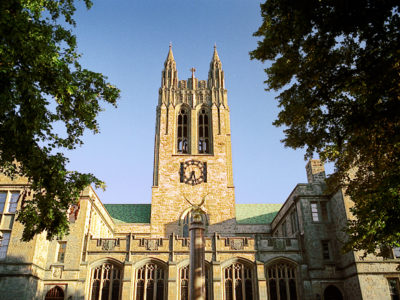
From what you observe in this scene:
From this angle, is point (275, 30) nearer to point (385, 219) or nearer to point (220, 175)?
point (385, 219)

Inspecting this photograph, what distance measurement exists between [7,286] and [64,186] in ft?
42.1

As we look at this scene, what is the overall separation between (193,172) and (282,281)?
51.6 ft

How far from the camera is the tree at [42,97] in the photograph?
10594 millimetres

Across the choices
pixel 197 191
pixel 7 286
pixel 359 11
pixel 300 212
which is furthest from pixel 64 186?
pixel 197 191

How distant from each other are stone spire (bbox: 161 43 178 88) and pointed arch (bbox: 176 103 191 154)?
11.7 feet

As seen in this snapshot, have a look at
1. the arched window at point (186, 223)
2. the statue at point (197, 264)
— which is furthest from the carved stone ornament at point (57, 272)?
the arched window at point (186, 223)

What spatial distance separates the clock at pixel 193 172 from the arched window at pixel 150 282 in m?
12.8

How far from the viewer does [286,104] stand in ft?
42.4

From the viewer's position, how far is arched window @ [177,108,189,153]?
41.0m

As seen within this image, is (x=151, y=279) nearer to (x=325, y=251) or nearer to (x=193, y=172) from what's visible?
(x=325, y=251)

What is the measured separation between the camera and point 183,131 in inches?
1640

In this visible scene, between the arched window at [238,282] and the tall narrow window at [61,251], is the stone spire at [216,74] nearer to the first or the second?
the arched window at [238,282]

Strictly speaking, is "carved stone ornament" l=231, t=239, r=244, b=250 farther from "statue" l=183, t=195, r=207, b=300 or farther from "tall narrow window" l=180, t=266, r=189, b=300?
"statue" l=183, t=195, r=207, b=300

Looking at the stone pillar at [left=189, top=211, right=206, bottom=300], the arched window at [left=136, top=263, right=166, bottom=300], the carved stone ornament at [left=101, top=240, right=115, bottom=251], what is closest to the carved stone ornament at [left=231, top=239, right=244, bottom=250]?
the arched window at [left=136, top=263, right=166, bottom=300]
